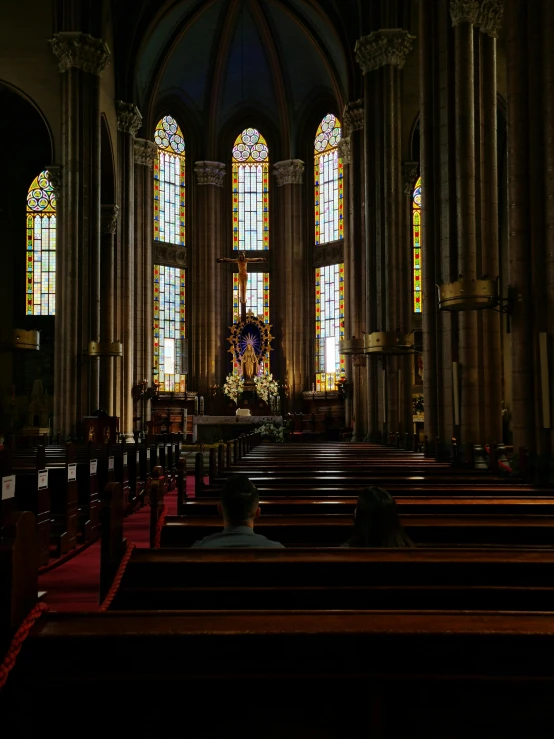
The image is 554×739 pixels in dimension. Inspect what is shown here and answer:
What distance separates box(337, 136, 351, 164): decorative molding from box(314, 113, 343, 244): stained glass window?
125 inches

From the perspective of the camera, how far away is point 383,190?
75.8 feet

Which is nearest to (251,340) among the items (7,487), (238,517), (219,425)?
(219,425)

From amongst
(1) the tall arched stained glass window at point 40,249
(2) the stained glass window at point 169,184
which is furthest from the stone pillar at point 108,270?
(2) the stained glass window at point 169,184

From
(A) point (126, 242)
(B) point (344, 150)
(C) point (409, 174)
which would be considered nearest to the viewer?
(C) point (409, 174)

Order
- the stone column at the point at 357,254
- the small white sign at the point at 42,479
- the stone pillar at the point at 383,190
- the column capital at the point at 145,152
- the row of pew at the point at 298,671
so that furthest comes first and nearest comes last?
the column capital at the point at 145,152
the stone column at the point at 357,254
the stone pillar at the point at 383,190
the small white sign at the point at 42,479
the row of pew at the point at 298,671

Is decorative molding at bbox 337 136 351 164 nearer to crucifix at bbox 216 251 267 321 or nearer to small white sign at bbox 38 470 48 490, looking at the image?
crucifix at bbox 216 251 267 321

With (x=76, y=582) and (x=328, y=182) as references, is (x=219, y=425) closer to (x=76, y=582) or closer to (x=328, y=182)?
(x=328, y=182)

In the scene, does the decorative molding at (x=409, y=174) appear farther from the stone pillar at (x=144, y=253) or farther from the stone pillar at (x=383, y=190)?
the stone pillar at (x=144, y=253)

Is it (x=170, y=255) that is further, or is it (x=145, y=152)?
(x=170, y=255)

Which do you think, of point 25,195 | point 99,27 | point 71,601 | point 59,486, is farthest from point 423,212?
point 25,195

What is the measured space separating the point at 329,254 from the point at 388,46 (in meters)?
12.8

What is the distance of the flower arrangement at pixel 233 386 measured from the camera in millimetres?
32969

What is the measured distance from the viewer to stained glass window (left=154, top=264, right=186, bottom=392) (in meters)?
34.0

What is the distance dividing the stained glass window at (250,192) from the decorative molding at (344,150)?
5910mm
